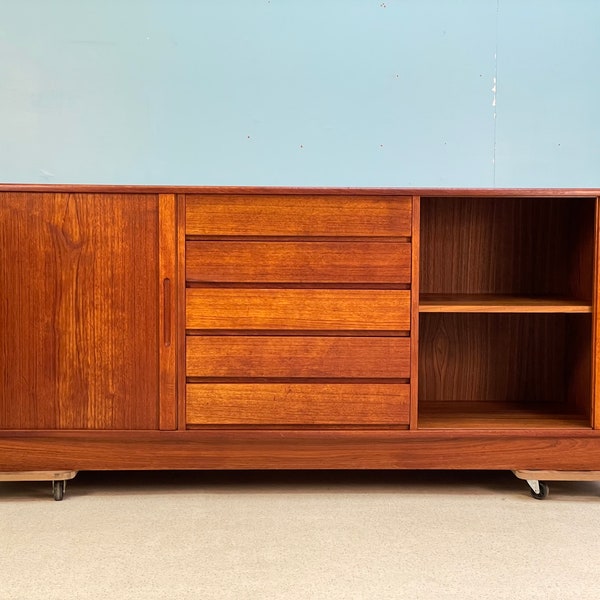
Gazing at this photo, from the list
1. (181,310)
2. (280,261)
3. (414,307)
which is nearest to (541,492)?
(414,307)

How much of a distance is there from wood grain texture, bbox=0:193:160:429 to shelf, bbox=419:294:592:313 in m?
0.86

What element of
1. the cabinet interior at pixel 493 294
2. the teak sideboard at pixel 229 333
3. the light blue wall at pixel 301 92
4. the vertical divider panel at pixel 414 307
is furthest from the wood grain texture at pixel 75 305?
the cabinet interior at pixel 493 294

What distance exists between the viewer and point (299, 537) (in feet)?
6.50

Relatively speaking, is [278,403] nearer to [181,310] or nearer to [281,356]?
[281,356]

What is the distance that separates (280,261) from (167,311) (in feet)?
1.21

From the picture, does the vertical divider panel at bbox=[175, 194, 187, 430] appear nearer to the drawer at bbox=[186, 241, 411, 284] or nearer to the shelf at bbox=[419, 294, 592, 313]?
the drawer at bbox=[186, 241, 411, 284]

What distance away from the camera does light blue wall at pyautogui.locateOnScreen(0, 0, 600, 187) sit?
121 inches

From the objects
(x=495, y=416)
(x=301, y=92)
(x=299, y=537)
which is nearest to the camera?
Result: (x=299, y=537)

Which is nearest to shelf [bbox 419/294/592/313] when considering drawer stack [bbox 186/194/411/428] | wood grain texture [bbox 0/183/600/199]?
drawer stack [bbox 186/194/411/428]

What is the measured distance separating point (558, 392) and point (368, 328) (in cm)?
91

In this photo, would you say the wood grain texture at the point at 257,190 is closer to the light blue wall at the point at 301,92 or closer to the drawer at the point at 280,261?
the drawer at the point at 280,261

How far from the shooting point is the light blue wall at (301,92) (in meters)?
3.06

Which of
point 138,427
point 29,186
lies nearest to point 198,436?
point 138,427

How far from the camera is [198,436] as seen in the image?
229 cm
